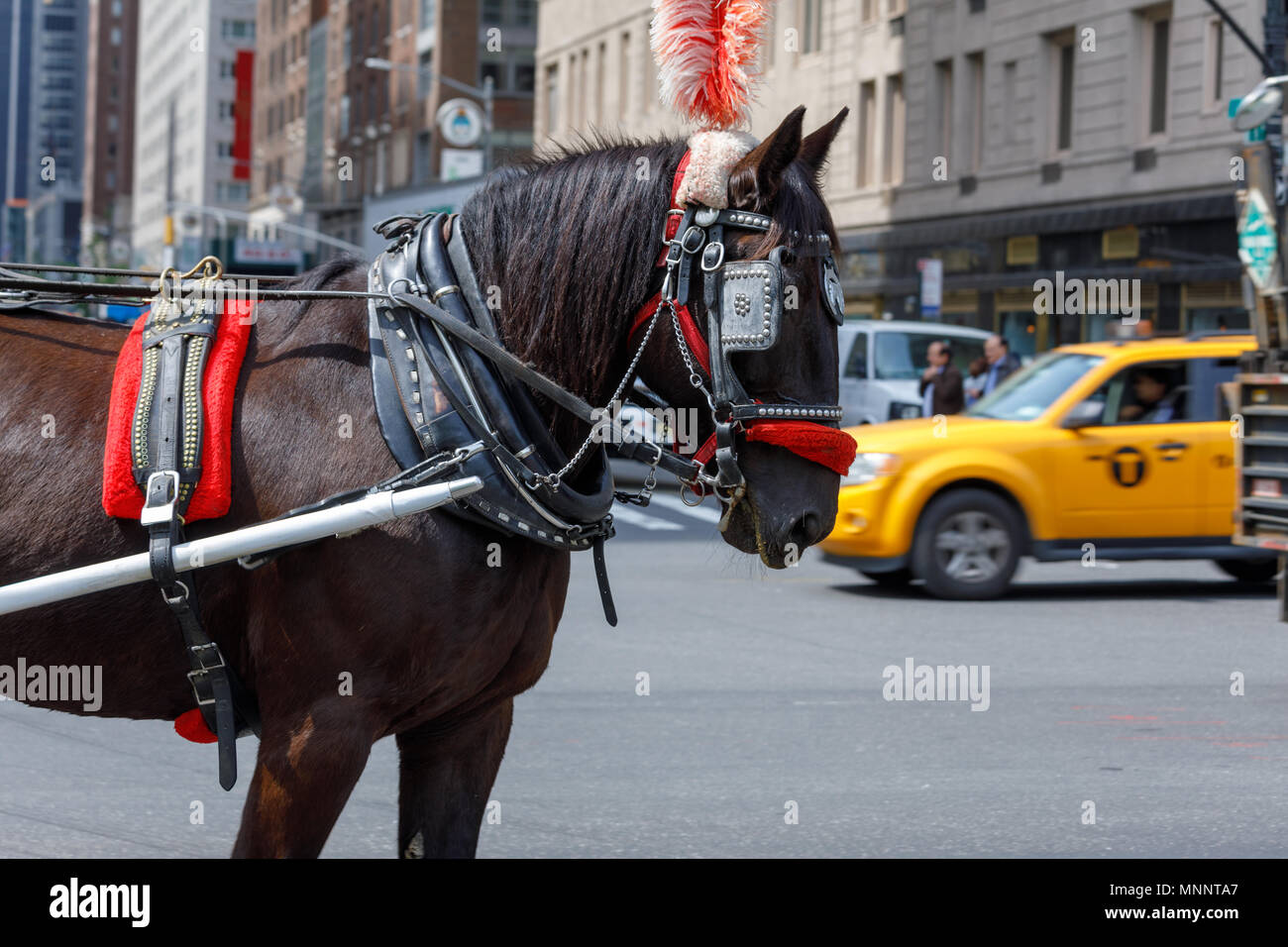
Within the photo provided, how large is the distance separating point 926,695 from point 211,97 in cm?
12115

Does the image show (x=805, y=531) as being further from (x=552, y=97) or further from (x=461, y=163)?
(x=552, y=97)

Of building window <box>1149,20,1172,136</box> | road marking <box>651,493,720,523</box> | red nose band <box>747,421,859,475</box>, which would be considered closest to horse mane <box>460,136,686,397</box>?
red nose band <box>747,421,859,475</box>

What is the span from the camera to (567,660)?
10188mm

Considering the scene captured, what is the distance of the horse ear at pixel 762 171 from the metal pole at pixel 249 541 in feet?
2.68

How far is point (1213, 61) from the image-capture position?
29.9 metres

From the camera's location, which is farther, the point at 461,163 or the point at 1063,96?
the point at 461,163

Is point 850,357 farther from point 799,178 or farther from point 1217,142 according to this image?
point 799,178

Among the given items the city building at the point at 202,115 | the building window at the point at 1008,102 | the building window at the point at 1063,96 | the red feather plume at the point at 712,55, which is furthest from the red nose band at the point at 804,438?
the city building at the point at 202,115

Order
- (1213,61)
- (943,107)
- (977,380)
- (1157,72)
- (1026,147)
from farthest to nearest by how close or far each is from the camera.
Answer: (943,107) < (1026,147) < (1157,72) < (1213,61) < (977,380)

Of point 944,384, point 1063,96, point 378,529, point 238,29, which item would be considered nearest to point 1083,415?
point 944,384

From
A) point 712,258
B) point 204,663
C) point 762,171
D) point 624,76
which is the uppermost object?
point 624,76

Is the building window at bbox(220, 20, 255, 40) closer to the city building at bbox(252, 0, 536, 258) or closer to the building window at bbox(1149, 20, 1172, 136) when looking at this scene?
the city building at bbox(252, 0, 536, 258)

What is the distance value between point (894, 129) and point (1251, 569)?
1080 inches

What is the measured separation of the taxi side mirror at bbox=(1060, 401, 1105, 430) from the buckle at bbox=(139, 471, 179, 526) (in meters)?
10.6
